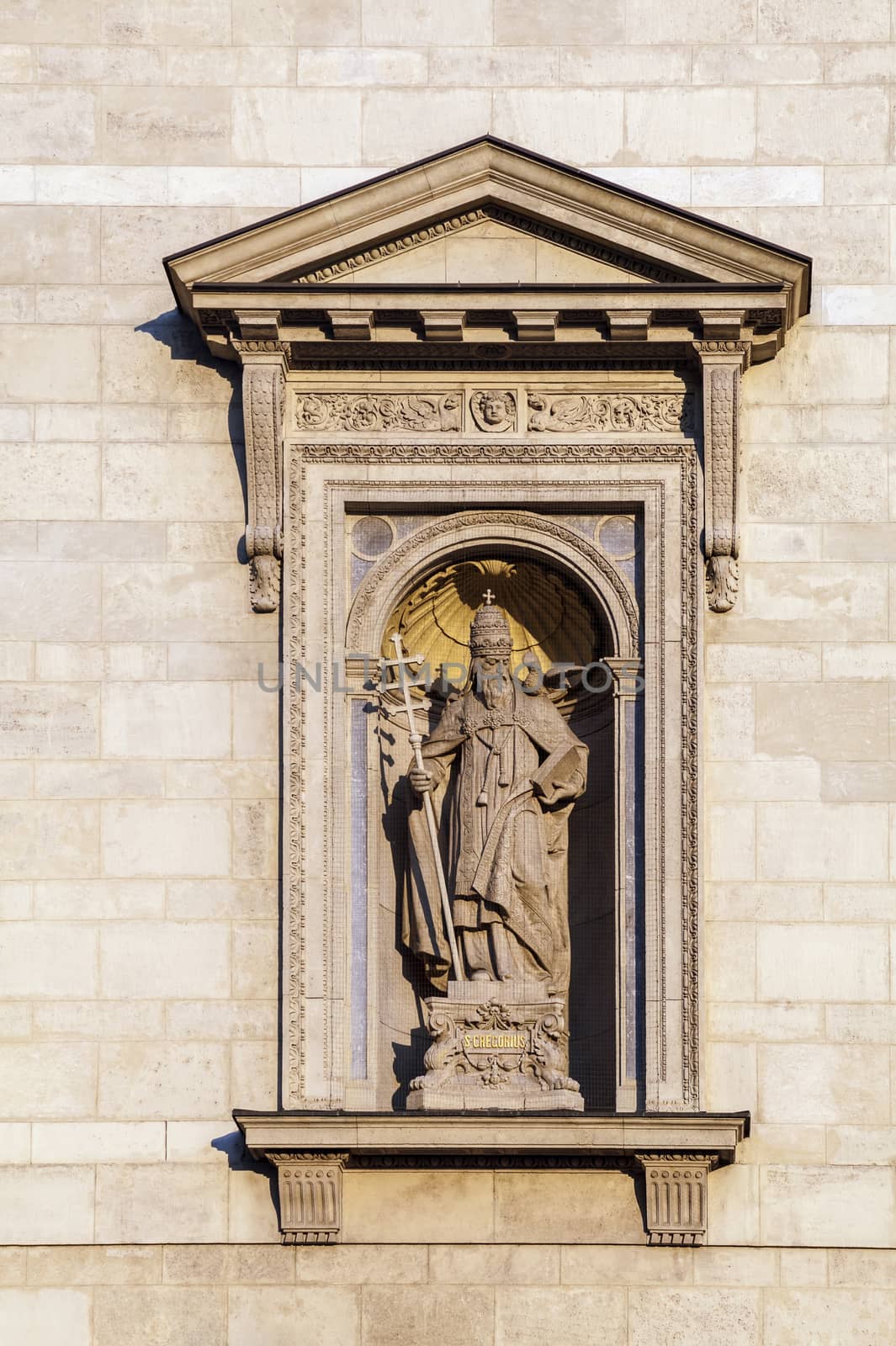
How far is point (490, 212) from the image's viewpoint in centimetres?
1722

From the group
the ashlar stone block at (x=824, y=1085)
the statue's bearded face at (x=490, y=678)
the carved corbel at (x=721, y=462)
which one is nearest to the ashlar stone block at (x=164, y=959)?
the statue's bearded face at (x=490, y=678)

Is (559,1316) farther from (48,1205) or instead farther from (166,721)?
(166,721)

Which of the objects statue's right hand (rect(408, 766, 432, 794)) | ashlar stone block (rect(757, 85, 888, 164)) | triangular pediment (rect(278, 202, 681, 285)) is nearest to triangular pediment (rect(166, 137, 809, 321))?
triangular pediment (rect(278, 202, 681, 285))

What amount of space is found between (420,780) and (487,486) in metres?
1.65

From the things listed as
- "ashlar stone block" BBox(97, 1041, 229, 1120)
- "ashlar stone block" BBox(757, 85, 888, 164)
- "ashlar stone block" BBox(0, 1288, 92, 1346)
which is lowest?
"ashlar stone block" BBox(0, 1288, 92, 1346)

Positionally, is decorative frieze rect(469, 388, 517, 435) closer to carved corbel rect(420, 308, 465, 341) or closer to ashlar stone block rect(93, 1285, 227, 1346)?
carved corbel rect(420, 308, 465, 341)

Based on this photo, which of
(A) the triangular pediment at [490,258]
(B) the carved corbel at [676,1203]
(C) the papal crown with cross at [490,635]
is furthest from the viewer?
(C) the papal crown with cross at [490,635]

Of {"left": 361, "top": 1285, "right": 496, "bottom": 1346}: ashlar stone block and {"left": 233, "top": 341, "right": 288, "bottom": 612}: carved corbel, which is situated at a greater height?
{"left": 233, "top": 341, "right": 288, "bottom": 612}: carved corbel

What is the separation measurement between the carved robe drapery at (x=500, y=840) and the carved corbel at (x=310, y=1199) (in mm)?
1349

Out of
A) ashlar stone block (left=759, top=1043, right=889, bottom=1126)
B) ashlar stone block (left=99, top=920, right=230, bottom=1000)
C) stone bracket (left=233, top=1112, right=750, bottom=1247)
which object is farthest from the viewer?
ashlar stone block (left=99, top=920, right=230, bottom=1000)

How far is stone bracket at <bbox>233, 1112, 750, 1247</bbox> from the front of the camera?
1609 cm

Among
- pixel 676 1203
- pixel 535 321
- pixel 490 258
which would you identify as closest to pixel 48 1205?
pixel 676 1203

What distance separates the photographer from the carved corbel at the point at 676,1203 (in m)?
16.2

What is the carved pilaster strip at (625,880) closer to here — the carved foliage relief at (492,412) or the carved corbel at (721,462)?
A: the carved corbel at (721,462)
